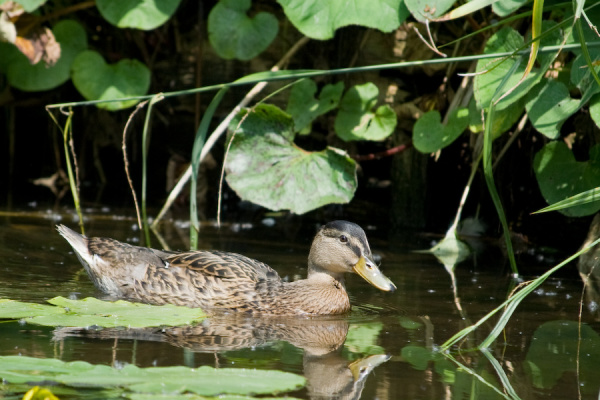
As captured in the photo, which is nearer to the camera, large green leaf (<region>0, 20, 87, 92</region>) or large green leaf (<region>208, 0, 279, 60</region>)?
large green leaf (<region>208, 0, 279, 60</region>)

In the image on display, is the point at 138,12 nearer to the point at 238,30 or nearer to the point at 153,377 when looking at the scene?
the point at 238,30

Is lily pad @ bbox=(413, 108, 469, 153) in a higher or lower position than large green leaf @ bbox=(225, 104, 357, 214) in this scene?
higher

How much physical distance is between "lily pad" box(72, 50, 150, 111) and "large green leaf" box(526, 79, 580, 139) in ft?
12.7

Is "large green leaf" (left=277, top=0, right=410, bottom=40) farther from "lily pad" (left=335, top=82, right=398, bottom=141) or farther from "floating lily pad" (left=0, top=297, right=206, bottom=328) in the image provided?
"floating lily pad" (left=0, top=297, right=206, bottom=328)

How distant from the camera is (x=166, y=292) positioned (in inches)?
227

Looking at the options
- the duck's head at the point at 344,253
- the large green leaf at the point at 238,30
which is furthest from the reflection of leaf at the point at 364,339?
the large green leaf at the point at 238,30

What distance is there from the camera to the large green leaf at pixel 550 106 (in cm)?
613

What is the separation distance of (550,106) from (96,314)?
343cm

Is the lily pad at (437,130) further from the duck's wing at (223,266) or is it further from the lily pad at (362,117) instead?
the duck's wing at (223,266)

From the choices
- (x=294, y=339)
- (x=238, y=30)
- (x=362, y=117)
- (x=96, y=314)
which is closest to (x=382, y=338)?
(x=294, y=339)

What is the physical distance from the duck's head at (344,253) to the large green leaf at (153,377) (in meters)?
2.09

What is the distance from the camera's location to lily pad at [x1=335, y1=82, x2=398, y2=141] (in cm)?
769

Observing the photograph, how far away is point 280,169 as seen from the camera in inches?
280

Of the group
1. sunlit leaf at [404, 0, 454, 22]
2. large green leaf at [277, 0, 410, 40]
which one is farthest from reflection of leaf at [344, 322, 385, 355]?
large green leaf at [277, 0, 410, 40]
